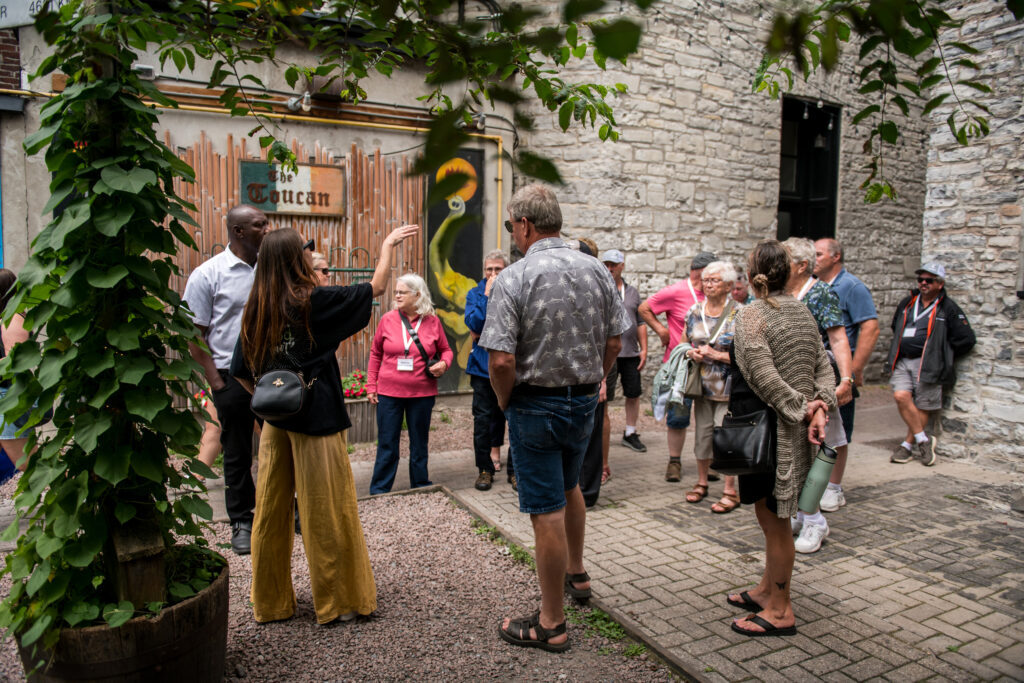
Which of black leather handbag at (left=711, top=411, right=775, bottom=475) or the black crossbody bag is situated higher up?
the black crossbody bag

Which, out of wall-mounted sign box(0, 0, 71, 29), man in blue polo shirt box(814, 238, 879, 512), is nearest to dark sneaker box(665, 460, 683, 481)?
man in blue polo shirt box(814, 238, 879, 512)

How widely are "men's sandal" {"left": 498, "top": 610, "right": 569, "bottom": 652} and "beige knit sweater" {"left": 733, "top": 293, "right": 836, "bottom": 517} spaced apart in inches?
46.6

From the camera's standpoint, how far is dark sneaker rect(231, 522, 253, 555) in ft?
14.5

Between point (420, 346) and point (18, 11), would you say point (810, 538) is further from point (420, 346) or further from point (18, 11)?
point (18, 11)

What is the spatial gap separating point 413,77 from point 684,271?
176 inches

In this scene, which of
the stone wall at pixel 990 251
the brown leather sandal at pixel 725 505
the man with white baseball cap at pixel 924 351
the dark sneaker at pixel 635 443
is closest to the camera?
the brown leather sandal at pixel 725 505

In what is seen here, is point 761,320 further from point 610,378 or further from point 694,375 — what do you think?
point 610,378

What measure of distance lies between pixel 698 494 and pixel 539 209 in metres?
3.18

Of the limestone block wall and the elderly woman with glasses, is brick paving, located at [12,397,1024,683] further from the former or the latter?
the limestone block wall

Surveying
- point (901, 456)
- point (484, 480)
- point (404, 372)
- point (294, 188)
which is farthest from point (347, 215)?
point (901, 456)

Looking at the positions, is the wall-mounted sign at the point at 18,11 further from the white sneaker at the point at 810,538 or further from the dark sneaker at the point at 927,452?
the dark sneaker at the point at 927,452

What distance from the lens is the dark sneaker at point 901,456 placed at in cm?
691

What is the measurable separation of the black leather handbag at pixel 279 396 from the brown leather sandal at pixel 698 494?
3394mm

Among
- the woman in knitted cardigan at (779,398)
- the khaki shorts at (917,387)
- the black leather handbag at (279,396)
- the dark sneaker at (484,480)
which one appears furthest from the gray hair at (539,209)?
the khaki shorts at (917,387)
